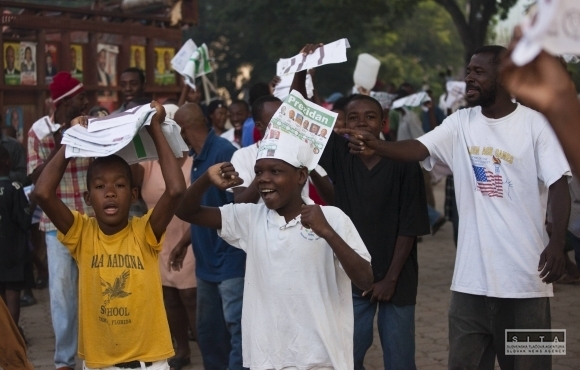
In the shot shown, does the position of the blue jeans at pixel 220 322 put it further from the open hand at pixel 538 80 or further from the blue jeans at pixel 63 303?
the open hand at pixel 538 80

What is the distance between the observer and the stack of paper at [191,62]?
30.8 ft

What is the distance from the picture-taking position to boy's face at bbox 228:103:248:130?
34.7ft

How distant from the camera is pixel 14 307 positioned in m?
7.88

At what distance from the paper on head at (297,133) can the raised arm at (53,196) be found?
1009 mm

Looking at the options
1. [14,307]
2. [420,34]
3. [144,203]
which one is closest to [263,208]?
[144,203]

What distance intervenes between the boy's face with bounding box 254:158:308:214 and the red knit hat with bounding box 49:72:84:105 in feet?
10.3

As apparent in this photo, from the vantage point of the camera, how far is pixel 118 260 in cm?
459

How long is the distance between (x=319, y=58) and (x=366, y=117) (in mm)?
468

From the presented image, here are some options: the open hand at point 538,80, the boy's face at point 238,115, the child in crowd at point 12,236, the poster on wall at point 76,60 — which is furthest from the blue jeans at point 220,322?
the poster on wall at point 76,60

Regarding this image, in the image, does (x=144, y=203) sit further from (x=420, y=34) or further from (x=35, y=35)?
(x=420, y=34)

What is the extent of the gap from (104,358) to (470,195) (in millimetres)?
2062

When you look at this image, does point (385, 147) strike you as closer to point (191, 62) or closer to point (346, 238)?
point (346, 238)

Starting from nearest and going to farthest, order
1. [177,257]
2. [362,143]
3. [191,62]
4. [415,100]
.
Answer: [362,143], [177,257], [191,62], [415,100]

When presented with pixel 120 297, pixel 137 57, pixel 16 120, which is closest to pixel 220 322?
pixel 120 297
